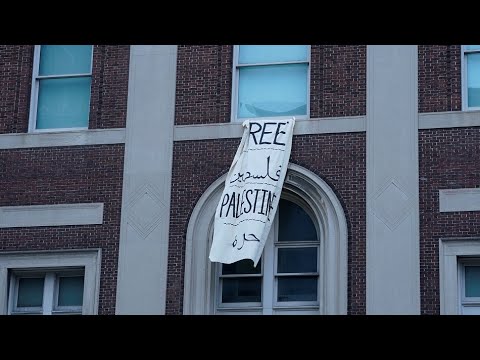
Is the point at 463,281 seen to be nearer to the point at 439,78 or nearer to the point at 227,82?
the point at 439,78

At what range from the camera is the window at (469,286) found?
699 inches

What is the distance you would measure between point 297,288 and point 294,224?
1.07 metres

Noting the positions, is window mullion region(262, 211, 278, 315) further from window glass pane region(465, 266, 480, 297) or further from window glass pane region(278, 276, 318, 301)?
window glass pane region(465, 266, 480, 297)

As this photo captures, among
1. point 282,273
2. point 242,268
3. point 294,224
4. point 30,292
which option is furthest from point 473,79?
point 30,292

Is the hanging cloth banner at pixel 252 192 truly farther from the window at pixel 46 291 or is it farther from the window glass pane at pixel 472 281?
the window glass pane at pixel 472 281

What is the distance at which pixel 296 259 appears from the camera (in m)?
18.7

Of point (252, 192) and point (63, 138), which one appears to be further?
point (63, 138)

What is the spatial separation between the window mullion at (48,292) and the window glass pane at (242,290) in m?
2.96

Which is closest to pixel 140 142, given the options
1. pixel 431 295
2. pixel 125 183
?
pixel 125 183

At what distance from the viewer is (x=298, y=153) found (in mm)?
18625

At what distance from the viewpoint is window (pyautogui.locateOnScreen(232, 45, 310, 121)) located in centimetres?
1926

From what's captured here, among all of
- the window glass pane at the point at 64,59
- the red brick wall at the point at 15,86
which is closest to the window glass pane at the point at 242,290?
the red brick wall at the point at 15,86
